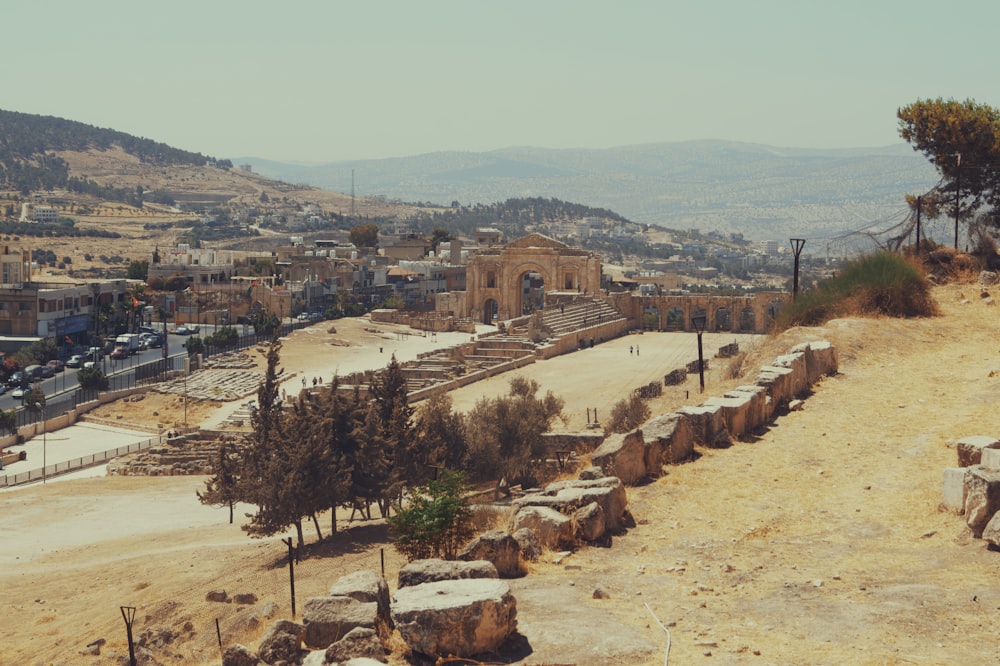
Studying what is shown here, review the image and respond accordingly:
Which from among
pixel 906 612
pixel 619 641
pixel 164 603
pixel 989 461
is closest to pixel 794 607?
pixel 906 612

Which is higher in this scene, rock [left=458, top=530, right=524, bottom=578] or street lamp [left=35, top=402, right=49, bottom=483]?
rock [left=458, top=530, right=524, bottom=578]

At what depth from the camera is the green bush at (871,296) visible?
20.4 meters

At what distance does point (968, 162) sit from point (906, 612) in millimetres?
22118

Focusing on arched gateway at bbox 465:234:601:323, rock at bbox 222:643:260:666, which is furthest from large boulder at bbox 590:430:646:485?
arched gateway at bbox 465:234:601:323

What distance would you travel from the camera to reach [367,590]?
7.71 metres

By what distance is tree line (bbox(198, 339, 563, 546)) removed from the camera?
1961 cm

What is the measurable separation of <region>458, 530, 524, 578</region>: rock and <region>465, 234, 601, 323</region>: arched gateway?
186ft

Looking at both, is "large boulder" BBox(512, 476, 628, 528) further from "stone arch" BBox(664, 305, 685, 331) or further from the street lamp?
"stone arch" BBox(664, 305, 685, 331)

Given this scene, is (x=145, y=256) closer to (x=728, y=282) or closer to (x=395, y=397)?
(x=728, y=282)

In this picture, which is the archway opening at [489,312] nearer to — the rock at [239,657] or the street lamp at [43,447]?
the street lamp at [43,447]

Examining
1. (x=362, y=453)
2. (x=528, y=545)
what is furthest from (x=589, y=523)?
(x=362, y=453)

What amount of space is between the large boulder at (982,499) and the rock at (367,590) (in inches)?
183

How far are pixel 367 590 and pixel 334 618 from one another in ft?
1.06

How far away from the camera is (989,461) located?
9.95 meters
